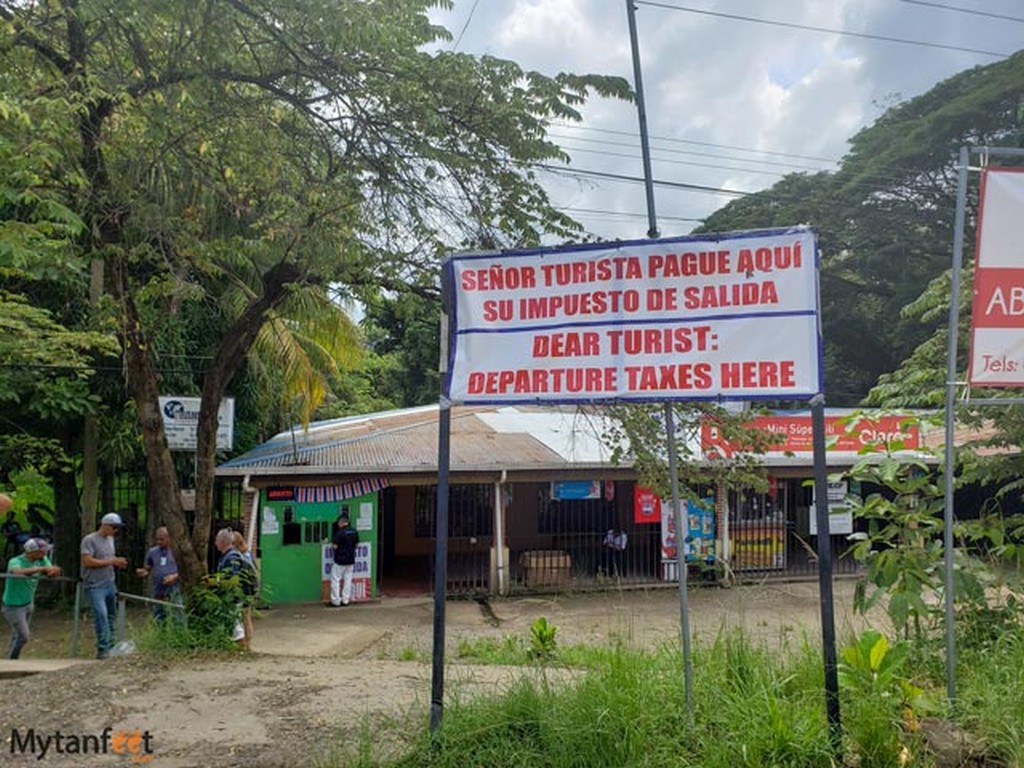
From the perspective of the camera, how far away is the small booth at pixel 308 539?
44.2ft

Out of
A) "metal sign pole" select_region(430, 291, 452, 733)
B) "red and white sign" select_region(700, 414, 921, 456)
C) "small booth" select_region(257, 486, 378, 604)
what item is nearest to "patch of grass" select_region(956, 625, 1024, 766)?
"red and white sign" select_region(700, 414, 921, 456)

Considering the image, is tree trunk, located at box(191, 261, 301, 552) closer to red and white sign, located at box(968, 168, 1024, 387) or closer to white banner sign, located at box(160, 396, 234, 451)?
white banner sign, located at box(160, 396, 234, 451)

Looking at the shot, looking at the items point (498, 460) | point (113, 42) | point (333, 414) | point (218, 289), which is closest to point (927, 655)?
point (113, 42)

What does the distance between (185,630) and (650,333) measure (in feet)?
17.4

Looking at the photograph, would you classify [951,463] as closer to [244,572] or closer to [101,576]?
[244,572]

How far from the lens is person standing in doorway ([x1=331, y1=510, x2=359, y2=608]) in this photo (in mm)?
13320

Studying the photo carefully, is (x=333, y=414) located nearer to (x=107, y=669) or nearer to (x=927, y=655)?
(x=107, y=669)

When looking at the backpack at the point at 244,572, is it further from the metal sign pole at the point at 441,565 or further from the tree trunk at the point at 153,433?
the metal sign pole at the point at 441,565

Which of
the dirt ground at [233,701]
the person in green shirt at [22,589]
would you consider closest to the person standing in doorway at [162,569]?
the person in green shirt at [22,589]

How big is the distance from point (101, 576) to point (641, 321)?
7.56 meters

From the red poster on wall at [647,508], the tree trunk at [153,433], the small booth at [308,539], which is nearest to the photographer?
the tree trunk at [153,433]

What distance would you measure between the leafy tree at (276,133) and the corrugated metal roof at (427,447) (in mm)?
5253

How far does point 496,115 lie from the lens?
22.2 feet

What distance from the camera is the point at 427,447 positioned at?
49.5 ft
